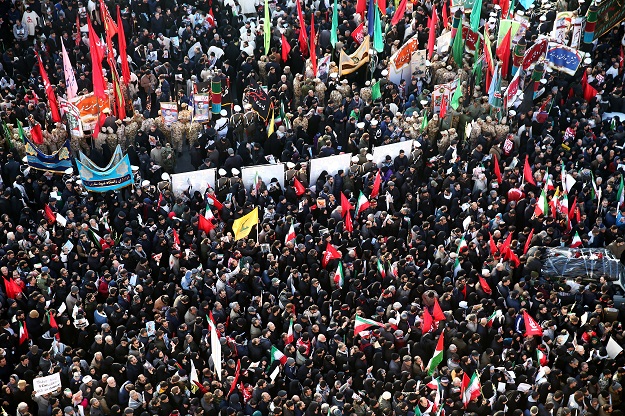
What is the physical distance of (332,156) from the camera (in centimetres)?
2244

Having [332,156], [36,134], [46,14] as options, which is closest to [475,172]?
[332,156]

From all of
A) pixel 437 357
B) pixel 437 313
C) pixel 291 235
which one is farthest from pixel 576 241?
pixel 291 235

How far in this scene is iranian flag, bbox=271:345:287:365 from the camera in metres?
17.7

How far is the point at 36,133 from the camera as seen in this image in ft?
73.8

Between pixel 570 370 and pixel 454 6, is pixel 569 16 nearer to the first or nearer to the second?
pixel 454 6

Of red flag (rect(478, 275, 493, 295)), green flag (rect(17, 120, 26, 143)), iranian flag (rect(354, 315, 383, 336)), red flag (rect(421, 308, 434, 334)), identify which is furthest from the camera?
green flag (rect(17, 120, 26, 143))

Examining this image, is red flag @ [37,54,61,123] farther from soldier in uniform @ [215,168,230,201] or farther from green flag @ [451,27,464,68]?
green flag @ [451,27,464,68]

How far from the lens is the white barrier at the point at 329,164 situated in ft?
73.4

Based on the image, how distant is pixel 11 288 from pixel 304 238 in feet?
17.2

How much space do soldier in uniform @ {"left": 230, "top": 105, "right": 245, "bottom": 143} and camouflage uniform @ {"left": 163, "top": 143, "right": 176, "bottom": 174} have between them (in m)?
1.49

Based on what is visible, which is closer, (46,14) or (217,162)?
(217,162)

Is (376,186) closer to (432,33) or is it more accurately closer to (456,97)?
(456,97)

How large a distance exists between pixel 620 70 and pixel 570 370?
10.5 meters

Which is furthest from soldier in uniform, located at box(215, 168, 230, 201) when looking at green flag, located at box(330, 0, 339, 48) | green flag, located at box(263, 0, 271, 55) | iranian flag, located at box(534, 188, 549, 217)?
iranian flag, located at box(534, 188, 549, 217)
